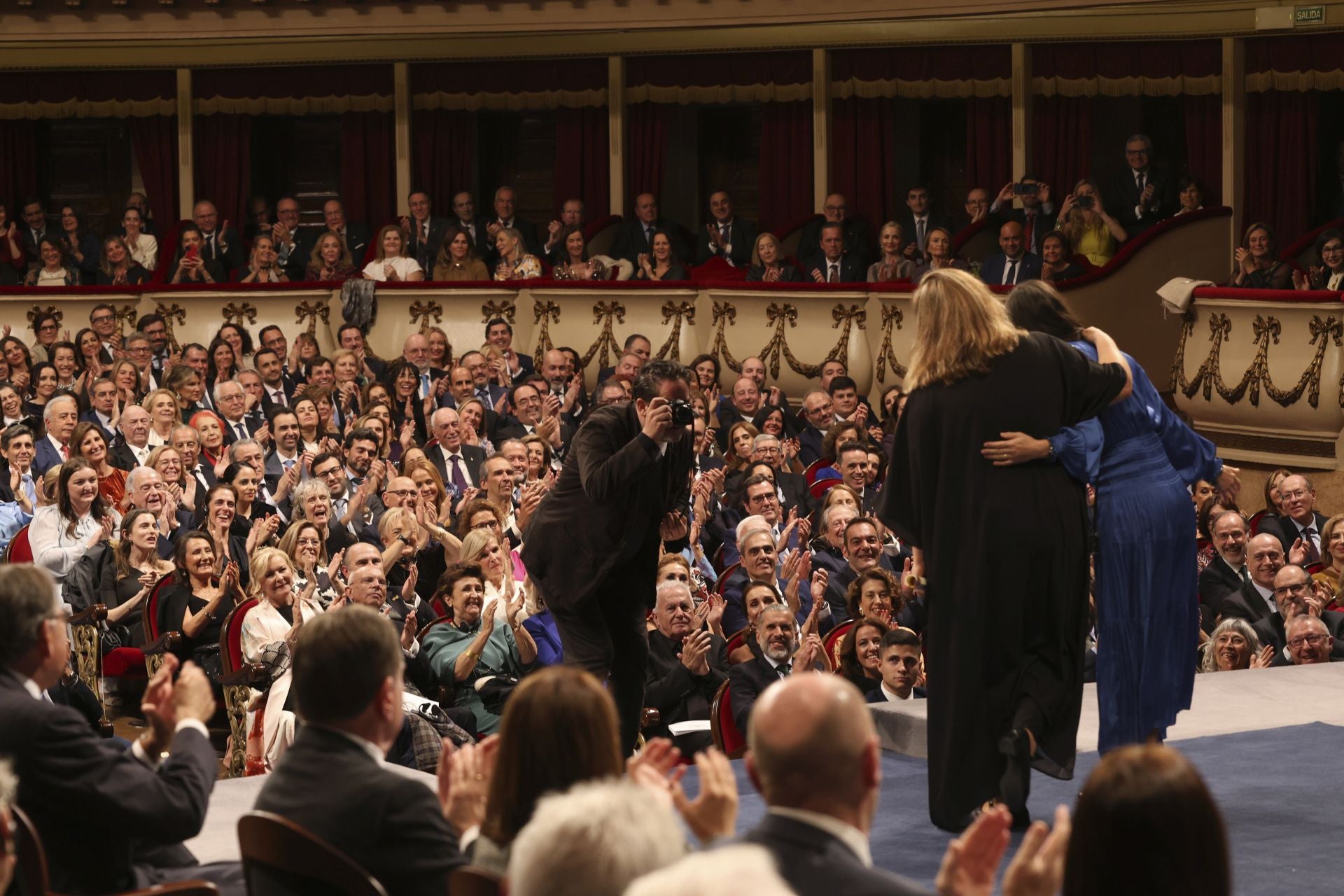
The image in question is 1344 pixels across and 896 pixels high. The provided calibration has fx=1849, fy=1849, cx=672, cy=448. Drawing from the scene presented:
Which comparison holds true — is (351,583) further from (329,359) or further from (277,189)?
(277,189)

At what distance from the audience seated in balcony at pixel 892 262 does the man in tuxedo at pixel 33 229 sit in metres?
6.35

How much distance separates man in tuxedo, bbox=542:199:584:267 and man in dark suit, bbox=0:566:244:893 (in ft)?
33.3

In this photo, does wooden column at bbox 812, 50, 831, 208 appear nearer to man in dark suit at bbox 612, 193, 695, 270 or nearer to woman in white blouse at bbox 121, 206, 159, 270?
man in dark suit at bbox 612, 193, 695, 270

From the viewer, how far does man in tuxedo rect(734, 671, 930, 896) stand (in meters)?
2.23

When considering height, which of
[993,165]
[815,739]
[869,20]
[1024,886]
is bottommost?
[1024,886]

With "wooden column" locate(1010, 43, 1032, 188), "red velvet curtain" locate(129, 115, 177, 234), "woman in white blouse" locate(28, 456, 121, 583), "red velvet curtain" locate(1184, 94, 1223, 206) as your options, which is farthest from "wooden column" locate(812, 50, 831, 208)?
"woman in white blouse" locate(28, 456, 121, 583)

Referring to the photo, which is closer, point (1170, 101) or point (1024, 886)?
point (1024, 886)

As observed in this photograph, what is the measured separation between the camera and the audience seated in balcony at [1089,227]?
39.3 ft

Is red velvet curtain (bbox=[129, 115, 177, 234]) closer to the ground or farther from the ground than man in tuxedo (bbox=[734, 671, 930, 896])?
farther from the ground

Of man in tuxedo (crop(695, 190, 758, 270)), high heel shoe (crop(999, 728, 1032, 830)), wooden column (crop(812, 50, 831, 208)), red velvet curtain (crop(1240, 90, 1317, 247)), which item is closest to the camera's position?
high heel shoe (crop(999, 728, 1032, 830))

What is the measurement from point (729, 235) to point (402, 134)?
319cm

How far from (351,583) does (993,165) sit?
347 inches

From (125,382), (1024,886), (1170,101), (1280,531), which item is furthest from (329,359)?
(1024,886)

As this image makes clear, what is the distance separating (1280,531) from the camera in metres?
8.15
